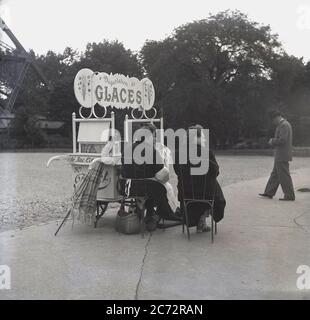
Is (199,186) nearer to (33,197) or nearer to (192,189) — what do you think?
(192,189)

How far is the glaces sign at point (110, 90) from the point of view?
7.65m

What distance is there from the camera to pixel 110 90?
313 inches

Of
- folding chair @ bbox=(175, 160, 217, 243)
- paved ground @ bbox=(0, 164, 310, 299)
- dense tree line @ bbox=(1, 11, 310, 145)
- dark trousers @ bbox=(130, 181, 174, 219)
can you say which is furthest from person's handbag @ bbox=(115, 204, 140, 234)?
dense tree line @ bbox=(1, 11, 310, 145)

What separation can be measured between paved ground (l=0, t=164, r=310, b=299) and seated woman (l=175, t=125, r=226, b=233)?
322 mm

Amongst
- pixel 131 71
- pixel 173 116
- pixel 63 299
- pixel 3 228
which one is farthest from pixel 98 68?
pixel 63 299

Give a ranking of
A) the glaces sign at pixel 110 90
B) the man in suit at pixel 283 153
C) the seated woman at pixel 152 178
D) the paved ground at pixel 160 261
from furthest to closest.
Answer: the man in suit at pixel 283 153 → the glaces sign at pixel 110 90 → the seated woman at pixel 152 178 → the paved ground at pixel 160 261

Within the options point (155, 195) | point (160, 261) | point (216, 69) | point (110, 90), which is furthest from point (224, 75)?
point (160, 261)

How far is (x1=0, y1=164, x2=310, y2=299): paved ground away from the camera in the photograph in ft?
15.1

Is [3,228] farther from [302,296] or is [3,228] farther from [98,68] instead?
[98,68]

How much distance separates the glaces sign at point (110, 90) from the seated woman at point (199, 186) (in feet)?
5.42

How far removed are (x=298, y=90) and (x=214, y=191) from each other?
131ft

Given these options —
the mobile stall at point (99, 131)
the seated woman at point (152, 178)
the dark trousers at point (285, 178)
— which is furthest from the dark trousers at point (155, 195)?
the dark trousers at point (285, 178)

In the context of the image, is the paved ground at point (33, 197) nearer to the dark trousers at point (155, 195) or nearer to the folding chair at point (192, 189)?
the dark trousers at point (155, 195)

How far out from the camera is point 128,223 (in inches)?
276
